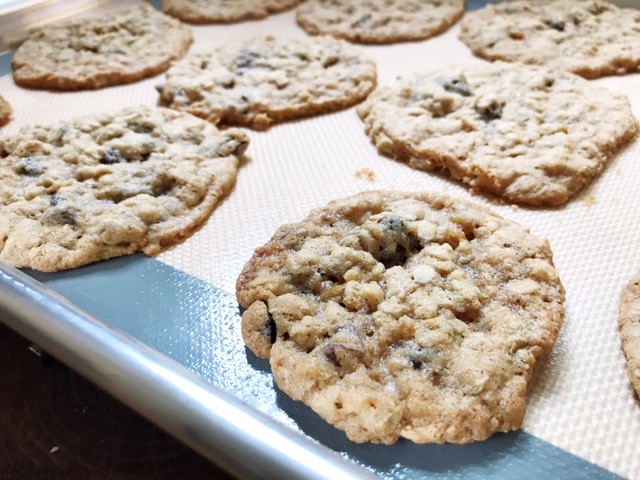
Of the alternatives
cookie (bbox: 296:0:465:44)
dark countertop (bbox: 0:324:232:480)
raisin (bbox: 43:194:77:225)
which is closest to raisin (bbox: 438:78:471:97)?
cookie (bbox: 296:0:465:44)

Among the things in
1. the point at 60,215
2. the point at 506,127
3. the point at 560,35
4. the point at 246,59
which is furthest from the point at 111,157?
the point at 560,35

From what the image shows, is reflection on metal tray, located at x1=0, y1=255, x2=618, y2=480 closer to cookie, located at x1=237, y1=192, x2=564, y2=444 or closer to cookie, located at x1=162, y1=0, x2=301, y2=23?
cookie, located at x1=237, y1=192, x2=564, y2=444

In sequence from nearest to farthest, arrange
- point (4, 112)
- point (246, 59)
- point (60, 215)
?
point (60, 215), point (4, 112), point (246, 59)

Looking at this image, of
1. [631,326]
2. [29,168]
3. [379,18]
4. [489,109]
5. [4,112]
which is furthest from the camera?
[379,18]

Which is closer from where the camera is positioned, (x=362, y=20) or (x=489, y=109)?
(x=489, y=109)

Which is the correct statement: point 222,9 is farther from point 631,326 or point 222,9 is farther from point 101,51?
point 631,326

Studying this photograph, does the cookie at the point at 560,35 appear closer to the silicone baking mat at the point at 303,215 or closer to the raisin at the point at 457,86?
the silicone baking mat at the point at 303,215

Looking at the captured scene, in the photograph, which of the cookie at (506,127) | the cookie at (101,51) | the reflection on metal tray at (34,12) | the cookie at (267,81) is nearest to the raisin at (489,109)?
the cookie at (506,127)
